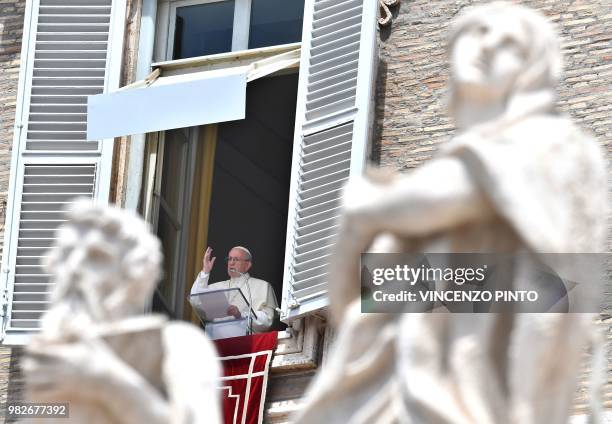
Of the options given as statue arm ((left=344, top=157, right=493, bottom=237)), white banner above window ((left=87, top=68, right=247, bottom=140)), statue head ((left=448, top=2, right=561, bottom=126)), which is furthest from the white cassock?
statue arm ((left=344, top=157, right=493, bottom=237))

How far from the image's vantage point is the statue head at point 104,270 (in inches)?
350

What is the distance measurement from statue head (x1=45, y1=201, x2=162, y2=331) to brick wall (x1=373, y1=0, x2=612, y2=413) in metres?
8.05

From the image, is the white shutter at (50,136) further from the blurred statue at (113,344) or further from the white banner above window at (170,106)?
the blurred statue at (113,344)

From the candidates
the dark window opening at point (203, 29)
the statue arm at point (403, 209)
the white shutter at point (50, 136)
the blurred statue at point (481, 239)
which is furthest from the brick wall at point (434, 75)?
the statue arm at point (403, 209)

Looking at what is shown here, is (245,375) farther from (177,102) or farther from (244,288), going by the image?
(177,102)

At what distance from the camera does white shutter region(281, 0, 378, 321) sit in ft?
56.6

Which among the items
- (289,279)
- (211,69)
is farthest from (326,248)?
(211,69)

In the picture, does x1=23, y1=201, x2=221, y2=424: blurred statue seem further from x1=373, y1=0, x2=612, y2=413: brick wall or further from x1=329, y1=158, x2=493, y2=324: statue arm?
x1=373, y1=0, x2=612, y2=413: brick wall

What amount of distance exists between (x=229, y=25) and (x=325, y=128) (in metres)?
1.48

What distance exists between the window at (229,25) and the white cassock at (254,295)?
4.82 feet

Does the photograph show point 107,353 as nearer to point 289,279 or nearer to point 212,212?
point 289,279

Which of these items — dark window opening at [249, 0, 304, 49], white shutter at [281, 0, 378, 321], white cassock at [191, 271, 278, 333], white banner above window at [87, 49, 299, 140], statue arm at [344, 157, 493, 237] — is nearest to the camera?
statue arm at [344, 157, 493, 237]

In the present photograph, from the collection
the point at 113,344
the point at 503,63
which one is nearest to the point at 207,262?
the point at 503,63

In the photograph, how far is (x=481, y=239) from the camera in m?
9.08
